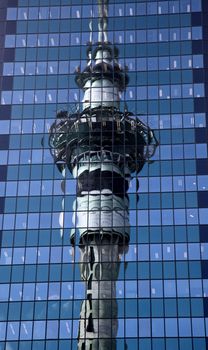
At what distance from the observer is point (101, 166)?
101062 millimetres

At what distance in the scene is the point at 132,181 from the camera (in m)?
100

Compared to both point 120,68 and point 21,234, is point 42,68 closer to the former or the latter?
point 120,68

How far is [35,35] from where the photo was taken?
110000 millimetres

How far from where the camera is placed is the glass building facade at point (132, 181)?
92.6 metres

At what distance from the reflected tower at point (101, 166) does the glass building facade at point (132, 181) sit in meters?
0.86

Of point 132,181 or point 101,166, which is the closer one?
point 132,181

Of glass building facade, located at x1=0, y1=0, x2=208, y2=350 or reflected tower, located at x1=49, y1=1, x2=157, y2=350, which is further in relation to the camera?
reflected tower, located at x1=49, y1=1, x2=157, y2=350

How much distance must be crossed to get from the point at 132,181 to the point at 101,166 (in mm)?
3623

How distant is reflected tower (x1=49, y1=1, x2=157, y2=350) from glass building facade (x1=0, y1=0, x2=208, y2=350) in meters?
0.86

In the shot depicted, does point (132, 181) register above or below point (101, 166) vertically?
below

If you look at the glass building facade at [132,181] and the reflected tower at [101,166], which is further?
the reflected tower at [101,166]

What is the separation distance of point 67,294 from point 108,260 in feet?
17.7

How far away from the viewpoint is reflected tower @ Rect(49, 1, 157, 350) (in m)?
93.7

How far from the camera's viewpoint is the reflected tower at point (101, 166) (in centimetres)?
9369
